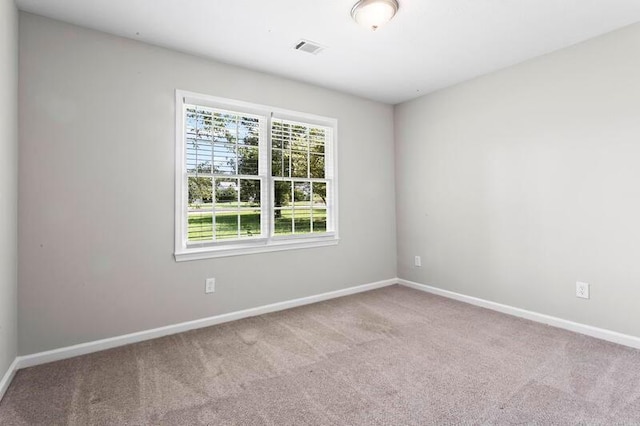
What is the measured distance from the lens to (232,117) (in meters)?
3.34

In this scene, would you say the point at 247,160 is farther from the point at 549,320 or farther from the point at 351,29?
the point at 549,320

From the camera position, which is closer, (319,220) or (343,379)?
(343,379)

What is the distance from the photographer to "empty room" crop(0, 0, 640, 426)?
2.07 m

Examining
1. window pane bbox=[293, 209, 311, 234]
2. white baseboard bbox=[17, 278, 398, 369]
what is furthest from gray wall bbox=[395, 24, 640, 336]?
white baseboard bbox=[17, 278, 398, 369]

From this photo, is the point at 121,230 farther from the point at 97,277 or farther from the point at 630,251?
the point at 630,251

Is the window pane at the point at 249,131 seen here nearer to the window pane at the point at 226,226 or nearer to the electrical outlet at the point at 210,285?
the window pane at the point at 226,226

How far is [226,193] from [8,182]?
63.2 inches

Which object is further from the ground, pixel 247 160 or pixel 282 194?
pixel 247 160

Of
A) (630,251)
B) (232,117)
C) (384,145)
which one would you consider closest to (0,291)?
(232,117)

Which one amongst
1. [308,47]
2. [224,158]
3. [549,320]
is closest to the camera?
[308,47]

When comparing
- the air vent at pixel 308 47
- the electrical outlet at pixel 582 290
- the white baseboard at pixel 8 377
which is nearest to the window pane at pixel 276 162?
the air vent at pixel 308 47

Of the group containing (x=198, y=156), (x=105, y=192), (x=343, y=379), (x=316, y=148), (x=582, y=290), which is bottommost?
(x=343, y=379)

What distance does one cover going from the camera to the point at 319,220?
13.3 ft

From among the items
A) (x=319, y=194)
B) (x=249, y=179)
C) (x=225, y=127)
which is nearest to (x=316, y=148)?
(x=319, y=194)
